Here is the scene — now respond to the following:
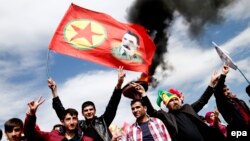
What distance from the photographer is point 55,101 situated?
22.4ft

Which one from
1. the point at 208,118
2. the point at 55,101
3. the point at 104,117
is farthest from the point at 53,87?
the point at 208,118

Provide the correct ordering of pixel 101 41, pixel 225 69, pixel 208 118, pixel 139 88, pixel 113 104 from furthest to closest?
1. pixel 208 118
2. pixel 101 41
3. pixel 225 69
4. pixel 139 88
5. pixel 113 104

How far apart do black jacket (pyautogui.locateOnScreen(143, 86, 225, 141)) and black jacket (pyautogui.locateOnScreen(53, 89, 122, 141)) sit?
0.54 m

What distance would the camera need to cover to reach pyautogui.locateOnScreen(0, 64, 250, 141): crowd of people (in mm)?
5727

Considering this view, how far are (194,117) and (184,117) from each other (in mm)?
203

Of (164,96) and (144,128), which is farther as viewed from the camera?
(164,96)

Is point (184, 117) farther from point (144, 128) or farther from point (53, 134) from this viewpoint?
point (53, 134)

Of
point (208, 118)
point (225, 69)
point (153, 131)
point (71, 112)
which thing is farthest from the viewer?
point (208, 118)

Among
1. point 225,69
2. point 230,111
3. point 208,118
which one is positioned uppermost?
point 225,69

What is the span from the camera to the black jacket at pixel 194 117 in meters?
6.79

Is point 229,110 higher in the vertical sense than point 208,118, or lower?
lower

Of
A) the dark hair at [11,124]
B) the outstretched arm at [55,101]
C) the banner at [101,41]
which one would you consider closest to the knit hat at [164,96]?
the banner at [101,41]

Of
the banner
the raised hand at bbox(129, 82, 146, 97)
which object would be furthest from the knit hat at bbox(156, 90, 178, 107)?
the banner

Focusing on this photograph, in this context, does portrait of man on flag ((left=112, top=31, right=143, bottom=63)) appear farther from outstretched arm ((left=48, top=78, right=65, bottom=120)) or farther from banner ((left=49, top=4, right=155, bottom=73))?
outstretched arm ((left=48, top=78, right=65, bottom=120))
